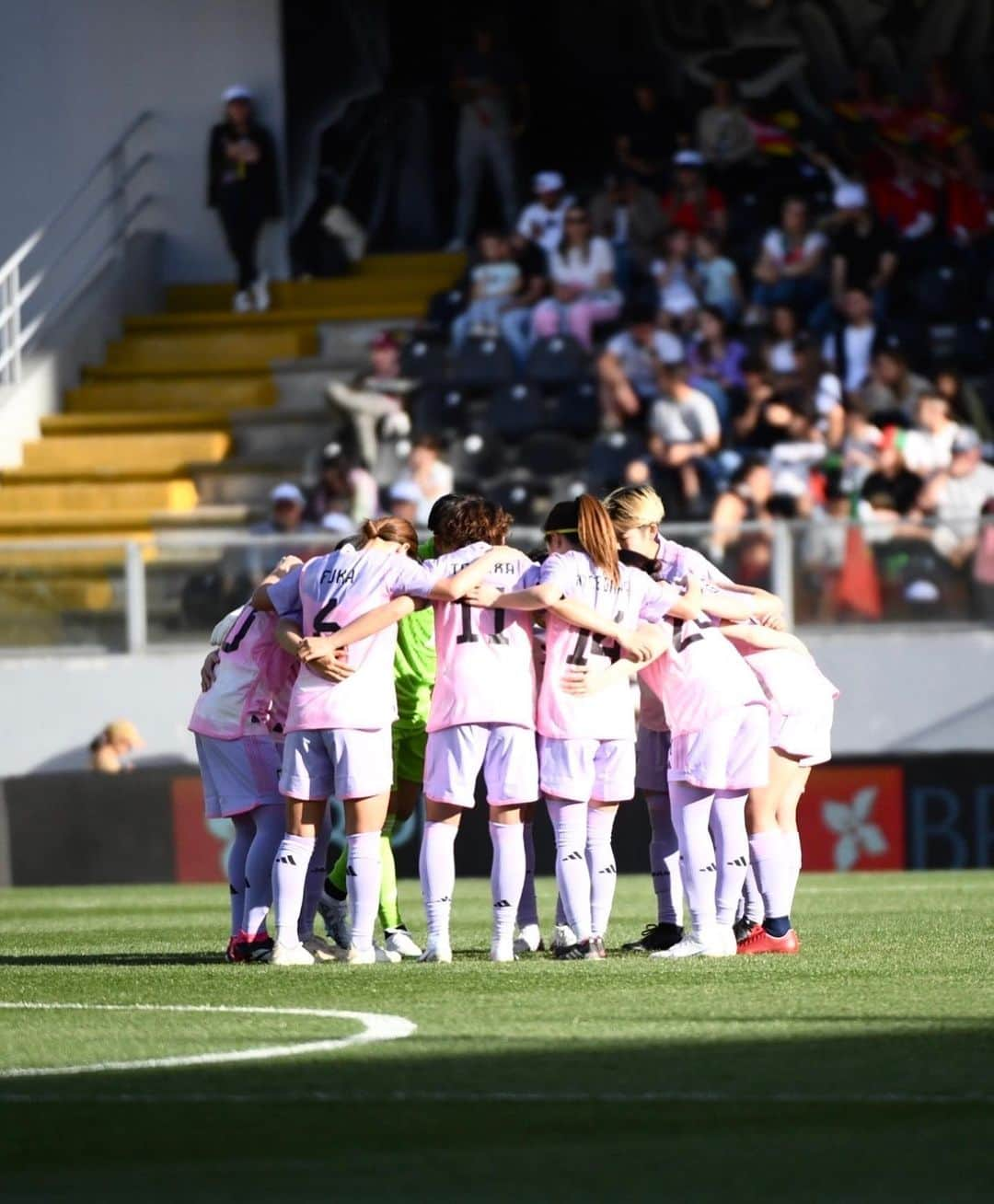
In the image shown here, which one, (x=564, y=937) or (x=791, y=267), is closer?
(x=564, y=937)

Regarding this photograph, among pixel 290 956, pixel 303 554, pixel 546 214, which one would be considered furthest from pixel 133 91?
pixel 290 956

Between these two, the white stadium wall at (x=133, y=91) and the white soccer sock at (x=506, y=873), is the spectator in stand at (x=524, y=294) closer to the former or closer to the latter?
the white stadium wall at (x=133, y=91)

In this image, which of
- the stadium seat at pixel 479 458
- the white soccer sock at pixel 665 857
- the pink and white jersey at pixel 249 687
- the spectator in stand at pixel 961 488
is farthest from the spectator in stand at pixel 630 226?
the pink and white jersey at pixel 249 687

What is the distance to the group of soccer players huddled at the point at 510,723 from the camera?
907cm

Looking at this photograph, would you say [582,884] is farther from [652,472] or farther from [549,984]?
[652,472]

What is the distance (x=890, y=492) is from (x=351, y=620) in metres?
9.46

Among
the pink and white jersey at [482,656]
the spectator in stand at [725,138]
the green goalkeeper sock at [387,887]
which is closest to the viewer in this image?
the pink and white jersey at [482,656]

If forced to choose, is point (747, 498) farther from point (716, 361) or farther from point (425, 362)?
point (425, 362)

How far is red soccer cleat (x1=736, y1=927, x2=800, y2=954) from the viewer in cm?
952

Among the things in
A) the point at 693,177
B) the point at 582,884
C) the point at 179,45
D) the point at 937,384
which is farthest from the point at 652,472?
the point at 582,884

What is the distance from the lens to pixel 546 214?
2198cm

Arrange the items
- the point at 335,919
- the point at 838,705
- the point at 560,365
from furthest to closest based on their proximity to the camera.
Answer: the point at 560,365
the point at 838,705
the point at 335,919

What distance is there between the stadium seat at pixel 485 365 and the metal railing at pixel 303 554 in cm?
301

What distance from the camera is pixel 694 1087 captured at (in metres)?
6.13
